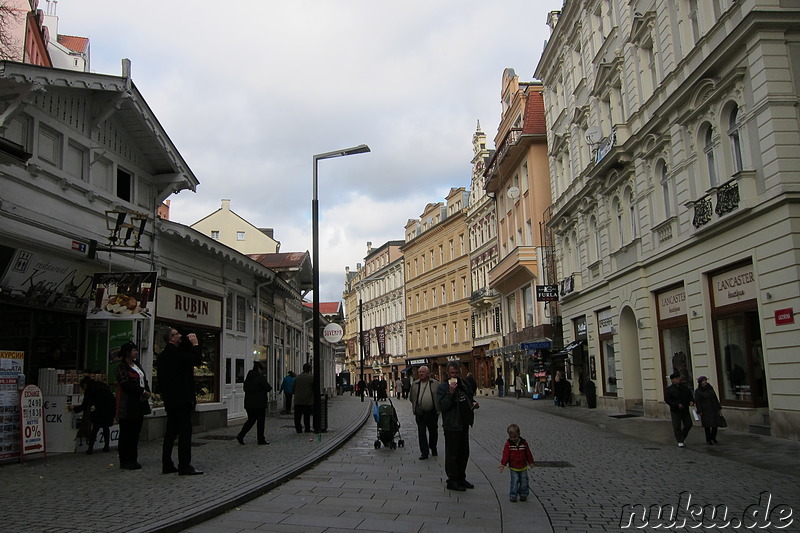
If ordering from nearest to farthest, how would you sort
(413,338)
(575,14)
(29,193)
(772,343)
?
(29,193)
(772,343)
(575,14)
(413,338)

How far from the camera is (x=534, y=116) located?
37.6 m

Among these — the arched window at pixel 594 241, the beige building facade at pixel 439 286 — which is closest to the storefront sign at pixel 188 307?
the arched window at pixel 594 241

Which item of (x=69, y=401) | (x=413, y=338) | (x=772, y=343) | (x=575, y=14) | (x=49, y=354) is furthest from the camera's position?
(x=413, y=338)

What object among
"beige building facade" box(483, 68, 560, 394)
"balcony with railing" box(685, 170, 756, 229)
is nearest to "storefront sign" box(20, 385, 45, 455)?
"balcony with railing" box(685, 170, 756, 229)

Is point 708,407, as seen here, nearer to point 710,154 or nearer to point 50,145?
point 710,154

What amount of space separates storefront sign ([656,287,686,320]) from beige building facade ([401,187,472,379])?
3283cm

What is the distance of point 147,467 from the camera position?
9.95 meters

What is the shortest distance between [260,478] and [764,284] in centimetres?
1124

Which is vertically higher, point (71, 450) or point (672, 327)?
point (672, 327)

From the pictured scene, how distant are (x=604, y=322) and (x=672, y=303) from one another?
655cm

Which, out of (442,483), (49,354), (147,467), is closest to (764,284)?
(442,483)

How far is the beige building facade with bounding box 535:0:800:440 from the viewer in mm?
13891

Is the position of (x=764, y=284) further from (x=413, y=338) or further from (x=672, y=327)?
(x=413, y=338)

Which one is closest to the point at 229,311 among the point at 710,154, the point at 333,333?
the point at 333,333
